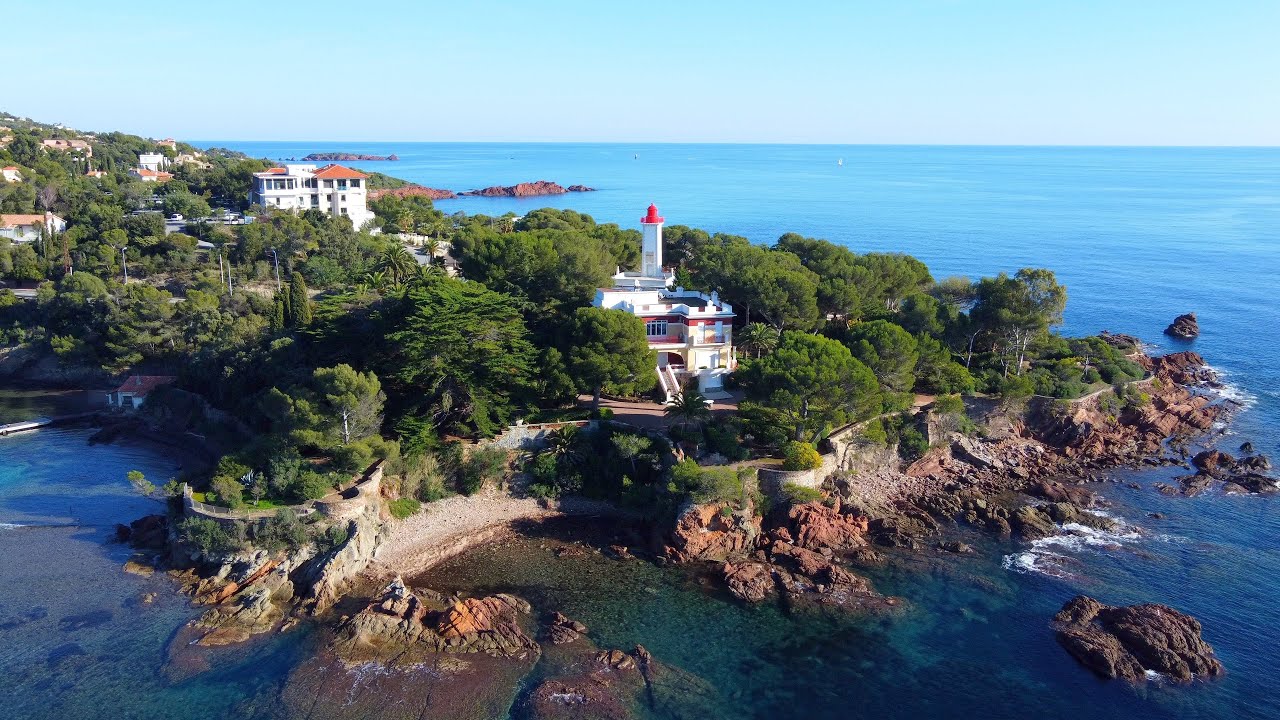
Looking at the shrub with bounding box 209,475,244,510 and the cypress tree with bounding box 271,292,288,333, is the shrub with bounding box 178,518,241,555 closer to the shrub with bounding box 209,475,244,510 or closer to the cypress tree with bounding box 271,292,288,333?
the shrub with bounding box 209,475,244,510

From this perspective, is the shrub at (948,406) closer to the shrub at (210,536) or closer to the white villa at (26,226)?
the shrub at (210,536)

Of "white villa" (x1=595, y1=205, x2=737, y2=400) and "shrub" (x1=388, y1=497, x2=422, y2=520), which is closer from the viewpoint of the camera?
"shrub" (x1=388, y1=497, x2=422, y2=520)

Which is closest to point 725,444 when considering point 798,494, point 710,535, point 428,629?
point 798,494

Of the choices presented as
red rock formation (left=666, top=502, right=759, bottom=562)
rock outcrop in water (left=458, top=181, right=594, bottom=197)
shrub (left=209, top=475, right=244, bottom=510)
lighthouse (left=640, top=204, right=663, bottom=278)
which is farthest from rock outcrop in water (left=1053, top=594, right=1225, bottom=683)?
rock outcrop in water (left=458, top=181, right=594, bottom=197)

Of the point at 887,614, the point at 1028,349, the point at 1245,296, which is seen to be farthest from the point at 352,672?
the point at 1245,296

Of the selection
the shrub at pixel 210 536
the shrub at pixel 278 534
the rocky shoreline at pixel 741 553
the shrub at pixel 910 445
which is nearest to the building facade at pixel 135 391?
the rocky shoreline at pixel 741 553

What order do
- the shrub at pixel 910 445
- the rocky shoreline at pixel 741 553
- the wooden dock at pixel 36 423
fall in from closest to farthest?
the rocky shoreline at pixel 741 553
the shrub at pixel 910 445
the wooden dock at pixel 36 423
